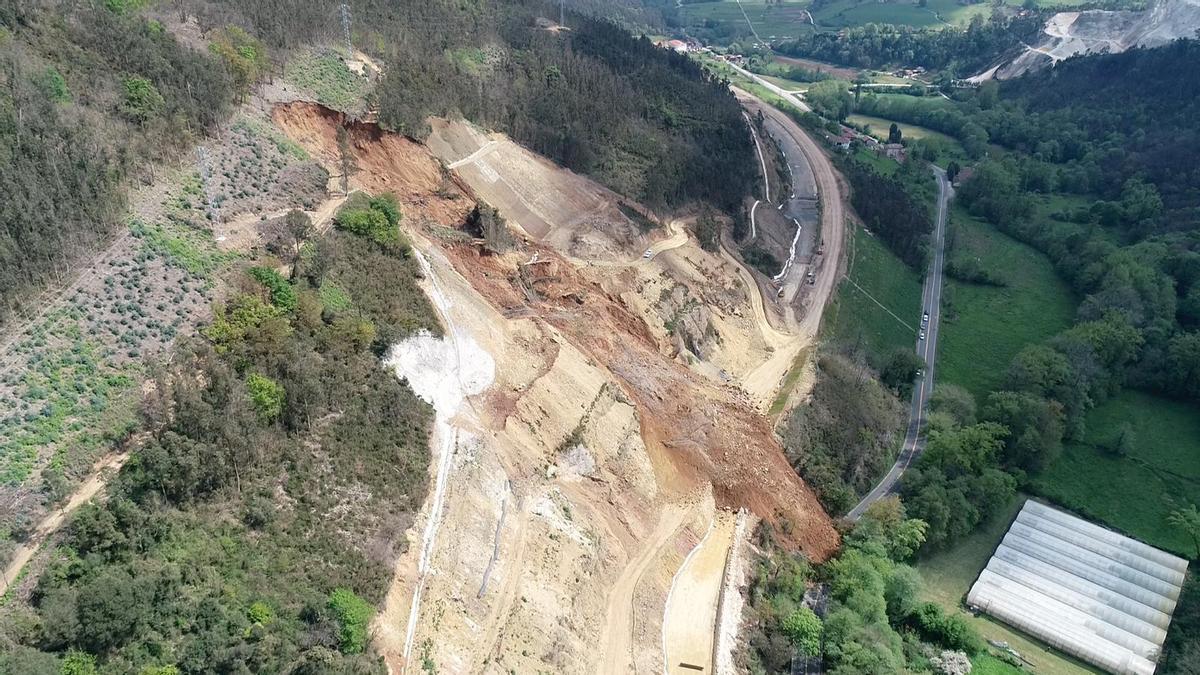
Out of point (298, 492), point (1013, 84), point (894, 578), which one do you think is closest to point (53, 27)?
point (298, 492)

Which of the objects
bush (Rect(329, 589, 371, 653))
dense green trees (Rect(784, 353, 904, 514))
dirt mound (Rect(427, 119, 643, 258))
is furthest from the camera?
dirt mound (Rect(427, 119, 643, 258))

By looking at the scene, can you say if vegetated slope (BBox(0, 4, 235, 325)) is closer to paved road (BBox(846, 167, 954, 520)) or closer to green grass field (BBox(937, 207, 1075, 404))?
paved road (BBox(846, 167, 954, 520))

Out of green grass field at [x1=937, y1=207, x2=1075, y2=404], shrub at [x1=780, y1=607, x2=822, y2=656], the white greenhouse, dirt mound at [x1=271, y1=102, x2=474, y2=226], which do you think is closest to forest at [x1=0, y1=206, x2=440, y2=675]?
dirt mound at [x1=271, y1=102, x2=474, y2=226]

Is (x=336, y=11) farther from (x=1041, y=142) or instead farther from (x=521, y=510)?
(x=1041, y=142)

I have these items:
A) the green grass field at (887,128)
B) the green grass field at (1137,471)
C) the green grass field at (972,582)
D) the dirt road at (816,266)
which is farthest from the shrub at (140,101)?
the green grass field at (887,128)

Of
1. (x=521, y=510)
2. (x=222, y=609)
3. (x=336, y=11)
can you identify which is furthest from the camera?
(x=336, y=11)

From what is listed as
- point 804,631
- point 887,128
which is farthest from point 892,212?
point 804,631
